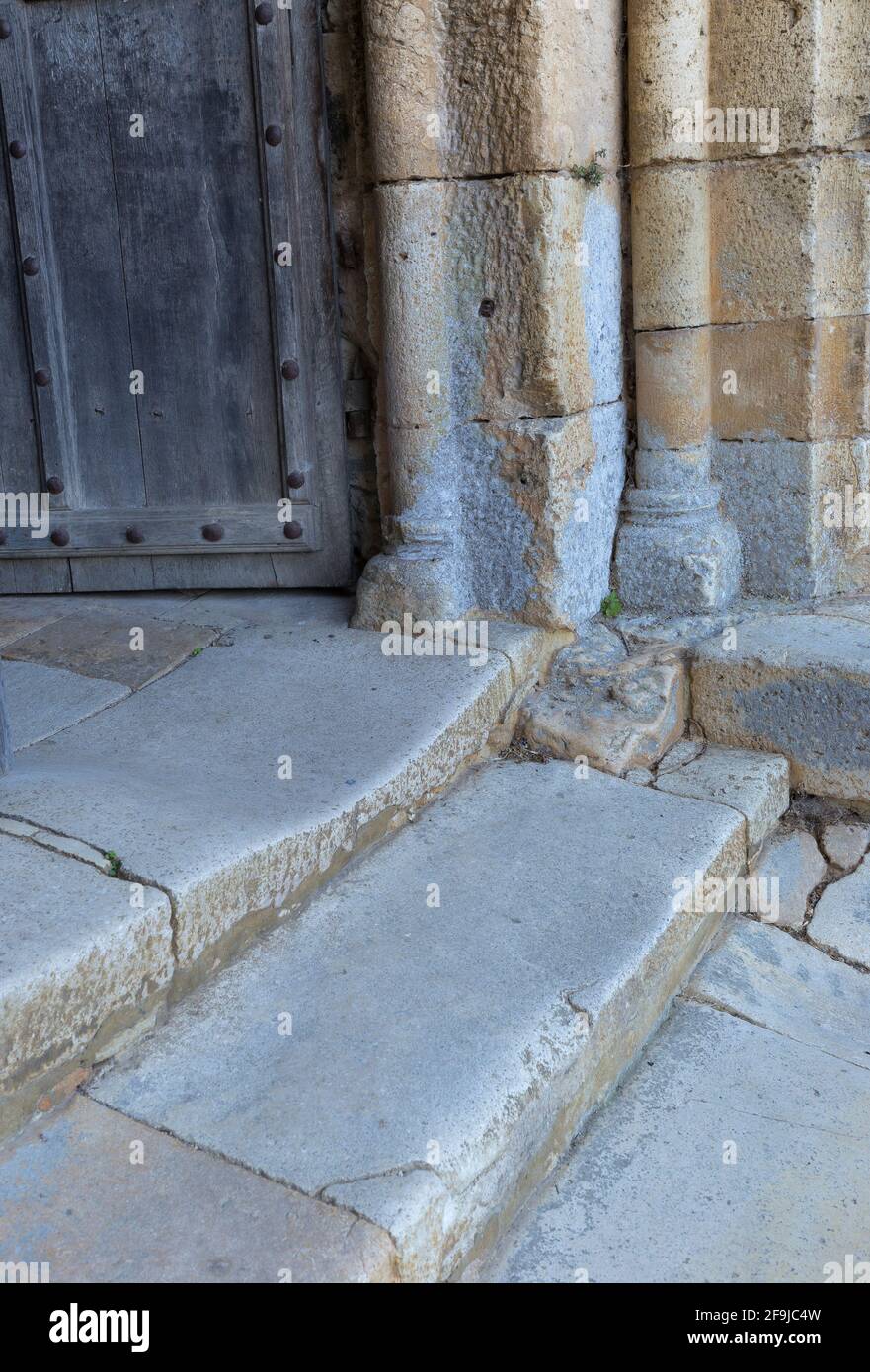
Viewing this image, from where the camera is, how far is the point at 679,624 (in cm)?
339

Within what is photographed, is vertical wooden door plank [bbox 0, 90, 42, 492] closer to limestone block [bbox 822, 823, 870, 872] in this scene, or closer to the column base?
the column base

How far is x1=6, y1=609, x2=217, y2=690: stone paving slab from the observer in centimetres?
318

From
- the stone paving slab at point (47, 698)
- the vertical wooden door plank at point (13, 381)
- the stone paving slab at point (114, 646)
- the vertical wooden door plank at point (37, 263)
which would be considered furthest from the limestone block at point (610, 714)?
the vertical wooden door plank at point (13, 381)

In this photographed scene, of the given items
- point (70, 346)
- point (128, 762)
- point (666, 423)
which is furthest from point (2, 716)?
point (666, 423)

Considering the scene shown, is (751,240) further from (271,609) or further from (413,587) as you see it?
(271,609)

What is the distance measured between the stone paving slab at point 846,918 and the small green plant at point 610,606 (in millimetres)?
966

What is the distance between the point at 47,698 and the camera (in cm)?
302

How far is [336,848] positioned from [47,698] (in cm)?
97

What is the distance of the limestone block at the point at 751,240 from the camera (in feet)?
10.7

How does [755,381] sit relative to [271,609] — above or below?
above

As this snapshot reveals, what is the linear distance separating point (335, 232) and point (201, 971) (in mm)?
2151

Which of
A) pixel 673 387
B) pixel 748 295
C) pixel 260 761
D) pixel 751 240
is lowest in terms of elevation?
pixel 260 761

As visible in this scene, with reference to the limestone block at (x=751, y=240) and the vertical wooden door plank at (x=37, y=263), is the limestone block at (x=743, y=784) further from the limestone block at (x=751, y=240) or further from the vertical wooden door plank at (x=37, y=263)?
the vertical wooden door plank at (x=37, y=263)

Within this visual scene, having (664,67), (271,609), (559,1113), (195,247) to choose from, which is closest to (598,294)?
(664,67)
